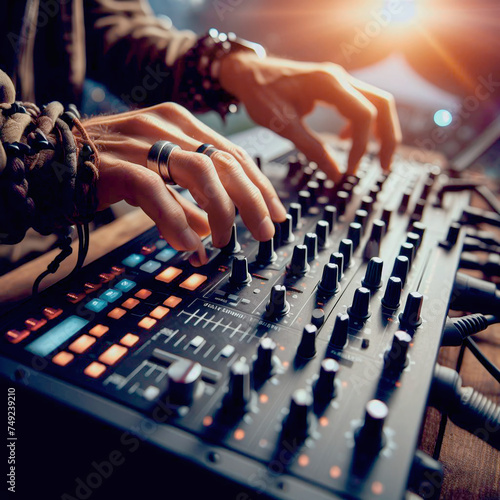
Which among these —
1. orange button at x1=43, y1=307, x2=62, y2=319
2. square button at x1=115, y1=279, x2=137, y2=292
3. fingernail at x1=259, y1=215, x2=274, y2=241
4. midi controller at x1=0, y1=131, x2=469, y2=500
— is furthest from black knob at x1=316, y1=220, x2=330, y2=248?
orange button at x1=43, y1=307, x2=62, y2=319

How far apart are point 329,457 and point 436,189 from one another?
916 mm

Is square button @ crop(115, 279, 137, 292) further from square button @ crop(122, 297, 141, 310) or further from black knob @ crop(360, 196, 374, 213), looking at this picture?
black knob @ crop(360, 196, 374, 213)

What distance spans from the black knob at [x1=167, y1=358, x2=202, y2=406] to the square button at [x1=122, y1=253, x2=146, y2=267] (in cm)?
27

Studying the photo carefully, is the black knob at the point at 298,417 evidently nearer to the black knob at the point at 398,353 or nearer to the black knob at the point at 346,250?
the black knob at the point at 398,353

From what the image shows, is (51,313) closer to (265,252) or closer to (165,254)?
(165,254)

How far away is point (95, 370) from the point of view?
0.46 m

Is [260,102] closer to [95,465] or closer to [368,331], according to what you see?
[368,331]

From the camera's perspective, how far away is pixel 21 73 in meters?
1.07

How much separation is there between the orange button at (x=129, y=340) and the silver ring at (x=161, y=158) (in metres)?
0.28

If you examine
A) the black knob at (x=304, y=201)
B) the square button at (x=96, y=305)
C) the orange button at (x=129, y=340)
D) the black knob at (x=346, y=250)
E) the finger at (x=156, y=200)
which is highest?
the black knob at (x=304, y=201)

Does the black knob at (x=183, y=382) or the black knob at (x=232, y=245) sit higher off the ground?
the black knob at (x=232, y=245)

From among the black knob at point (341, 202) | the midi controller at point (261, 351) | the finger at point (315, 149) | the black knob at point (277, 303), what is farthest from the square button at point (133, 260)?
the finger at point (315, 149)

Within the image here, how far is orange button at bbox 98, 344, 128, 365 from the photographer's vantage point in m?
0.48

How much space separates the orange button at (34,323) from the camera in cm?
52
